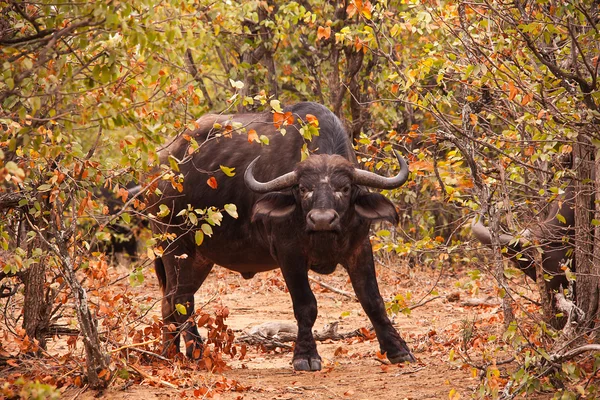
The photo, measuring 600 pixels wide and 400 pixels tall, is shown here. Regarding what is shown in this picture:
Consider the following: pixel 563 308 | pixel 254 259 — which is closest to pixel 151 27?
pixel 563 308

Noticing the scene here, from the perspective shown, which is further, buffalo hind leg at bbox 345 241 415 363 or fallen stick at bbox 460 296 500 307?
fallen stick at bbox 460 296 500 307

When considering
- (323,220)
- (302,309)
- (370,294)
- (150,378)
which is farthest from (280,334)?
(150,378)

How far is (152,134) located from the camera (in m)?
4.89

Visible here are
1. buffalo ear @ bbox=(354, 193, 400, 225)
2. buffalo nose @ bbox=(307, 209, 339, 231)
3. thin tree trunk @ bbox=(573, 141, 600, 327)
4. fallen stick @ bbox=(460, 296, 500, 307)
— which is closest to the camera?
thin tree trunk @ bbox=(573, 141, 600, 327)

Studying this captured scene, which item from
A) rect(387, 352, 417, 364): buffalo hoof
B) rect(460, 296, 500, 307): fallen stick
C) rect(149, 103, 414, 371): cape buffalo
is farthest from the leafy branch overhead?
rect(460, 296, 500, 307): fallen stick

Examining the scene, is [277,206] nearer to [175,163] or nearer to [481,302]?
[175,163]

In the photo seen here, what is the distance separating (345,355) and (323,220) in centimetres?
176

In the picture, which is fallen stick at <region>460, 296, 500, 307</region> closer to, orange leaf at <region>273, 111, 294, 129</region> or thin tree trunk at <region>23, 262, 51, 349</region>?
orange leaf at <region>273, 111, 294, 129</region>

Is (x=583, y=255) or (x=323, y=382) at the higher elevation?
(x=583, y=255)

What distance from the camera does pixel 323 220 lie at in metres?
6.55

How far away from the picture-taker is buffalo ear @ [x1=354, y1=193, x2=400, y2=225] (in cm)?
705

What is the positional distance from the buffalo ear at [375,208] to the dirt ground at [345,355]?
0.70 metres

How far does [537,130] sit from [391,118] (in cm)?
604

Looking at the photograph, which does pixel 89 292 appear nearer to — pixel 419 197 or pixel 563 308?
pixel 563 308
